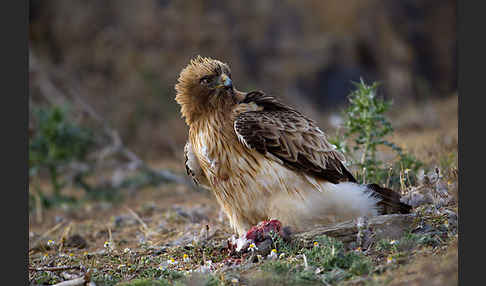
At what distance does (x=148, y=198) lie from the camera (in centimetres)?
953

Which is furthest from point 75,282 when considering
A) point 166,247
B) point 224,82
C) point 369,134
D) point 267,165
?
point 369,134

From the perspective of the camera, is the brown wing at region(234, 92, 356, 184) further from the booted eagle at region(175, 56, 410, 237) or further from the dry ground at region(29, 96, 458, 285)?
the dry ground at region(29, 96, 458, 285)

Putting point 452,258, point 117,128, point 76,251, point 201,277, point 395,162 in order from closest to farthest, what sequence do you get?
point 452,258
point 201,277
point 76,251
point 395,162
point 117,128

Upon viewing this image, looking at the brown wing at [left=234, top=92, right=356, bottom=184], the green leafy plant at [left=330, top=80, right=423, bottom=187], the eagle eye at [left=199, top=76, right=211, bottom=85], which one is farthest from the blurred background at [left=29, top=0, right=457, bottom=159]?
the brown wing at [left=234, top=92, right=356, bottom=184]

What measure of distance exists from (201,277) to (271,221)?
111cm

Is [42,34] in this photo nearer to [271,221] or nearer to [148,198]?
[148,198]

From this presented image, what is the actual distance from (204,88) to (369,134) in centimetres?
218

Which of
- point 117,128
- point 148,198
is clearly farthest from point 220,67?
point 117,128

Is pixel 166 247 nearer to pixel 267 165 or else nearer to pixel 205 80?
pixel 267 165

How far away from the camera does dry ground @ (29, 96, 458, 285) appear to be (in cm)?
367

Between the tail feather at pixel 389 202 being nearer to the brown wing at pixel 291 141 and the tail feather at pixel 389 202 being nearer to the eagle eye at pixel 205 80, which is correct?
the brown wing at pixel 291 141

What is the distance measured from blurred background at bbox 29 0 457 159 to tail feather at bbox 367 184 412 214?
28.9 ft

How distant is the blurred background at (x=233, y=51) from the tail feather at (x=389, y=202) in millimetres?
8813

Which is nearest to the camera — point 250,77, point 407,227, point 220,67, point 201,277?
point 201,277
